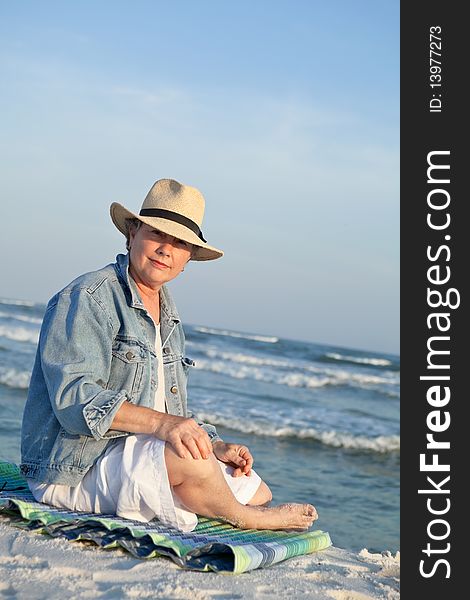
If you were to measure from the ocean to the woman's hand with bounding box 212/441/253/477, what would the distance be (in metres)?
1.90

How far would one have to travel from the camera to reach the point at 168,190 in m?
3.93

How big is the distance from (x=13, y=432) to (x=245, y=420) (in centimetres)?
376

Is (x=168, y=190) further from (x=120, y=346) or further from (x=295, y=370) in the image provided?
(x=295, y=370)

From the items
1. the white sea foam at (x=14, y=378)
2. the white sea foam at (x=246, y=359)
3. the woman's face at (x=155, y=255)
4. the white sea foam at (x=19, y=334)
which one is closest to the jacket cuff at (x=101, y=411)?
the woman's face at (x=155, y=255)

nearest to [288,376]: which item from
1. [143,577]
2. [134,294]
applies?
[134,294]

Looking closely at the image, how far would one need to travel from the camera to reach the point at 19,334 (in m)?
20.0

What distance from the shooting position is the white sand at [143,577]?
9.55ft

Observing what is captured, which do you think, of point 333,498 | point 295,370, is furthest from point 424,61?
point 295,370

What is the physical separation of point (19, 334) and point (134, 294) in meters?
16.8

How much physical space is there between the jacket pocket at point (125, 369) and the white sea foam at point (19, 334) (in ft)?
51.5

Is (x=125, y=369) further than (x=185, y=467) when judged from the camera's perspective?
Yes

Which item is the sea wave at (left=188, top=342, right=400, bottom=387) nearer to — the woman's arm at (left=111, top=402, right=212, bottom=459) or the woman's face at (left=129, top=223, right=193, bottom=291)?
the woman's face at (left=129, top=223, right=193, bottom=291)

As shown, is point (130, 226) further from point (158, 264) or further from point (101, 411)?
point (101, 411)

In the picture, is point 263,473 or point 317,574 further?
point 263,473
